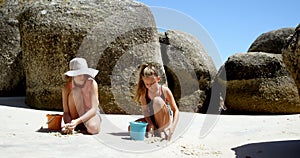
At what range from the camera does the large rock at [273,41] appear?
10.4 m

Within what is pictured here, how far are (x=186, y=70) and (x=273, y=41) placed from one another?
169 inches

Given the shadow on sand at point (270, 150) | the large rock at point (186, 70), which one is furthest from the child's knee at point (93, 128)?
the large rock at point (186, 70)

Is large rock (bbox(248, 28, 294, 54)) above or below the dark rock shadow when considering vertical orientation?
above

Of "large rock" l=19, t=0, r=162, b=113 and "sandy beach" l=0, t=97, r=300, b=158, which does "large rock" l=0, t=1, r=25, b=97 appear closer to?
"large rock" l=19, t=0, r=162, b=113

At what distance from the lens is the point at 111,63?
18.6 ft

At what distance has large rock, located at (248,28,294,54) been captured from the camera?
1044 cm

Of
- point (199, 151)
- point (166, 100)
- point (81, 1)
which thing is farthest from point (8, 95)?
point (199, 151)

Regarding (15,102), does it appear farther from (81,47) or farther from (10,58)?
(81,47)

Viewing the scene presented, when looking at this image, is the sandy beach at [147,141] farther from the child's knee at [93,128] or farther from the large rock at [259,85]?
the large rock at [259,85]

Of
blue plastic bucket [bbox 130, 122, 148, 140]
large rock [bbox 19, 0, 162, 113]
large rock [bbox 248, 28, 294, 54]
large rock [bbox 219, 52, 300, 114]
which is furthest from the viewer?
large rock [bbox 248, 28, 294, 54]

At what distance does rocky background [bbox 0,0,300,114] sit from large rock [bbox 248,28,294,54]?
357cm

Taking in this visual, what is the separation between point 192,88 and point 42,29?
134 inches

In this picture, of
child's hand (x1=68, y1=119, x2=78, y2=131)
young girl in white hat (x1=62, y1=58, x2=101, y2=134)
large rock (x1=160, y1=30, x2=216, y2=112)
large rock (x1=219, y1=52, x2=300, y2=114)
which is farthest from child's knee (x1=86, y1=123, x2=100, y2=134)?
large rock (x1=219, y1=52, x2=300, y2=114)

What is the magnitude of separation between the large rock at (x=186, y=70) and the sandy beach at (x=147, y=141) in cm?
A: 251
